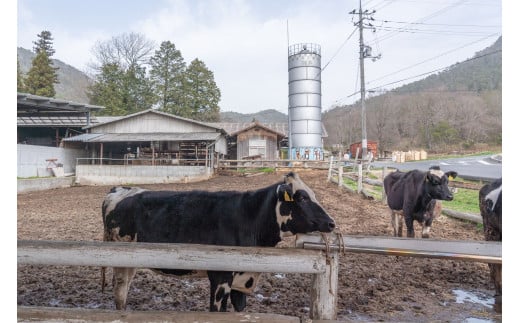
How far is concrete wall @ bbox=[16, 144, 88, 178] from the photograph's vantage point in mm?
16391

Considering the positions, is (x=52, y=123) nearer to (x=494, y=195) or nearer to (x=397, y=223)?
(x=397, y=223)

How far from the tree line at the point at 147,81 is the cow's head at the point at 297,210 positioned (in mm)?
38895

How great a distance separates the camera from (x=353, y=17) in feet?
80.9

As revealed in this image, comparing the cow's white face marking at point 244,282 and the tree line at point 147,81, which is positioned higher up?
the tree line at point 147,81

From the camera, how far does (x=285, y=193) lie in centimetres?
265

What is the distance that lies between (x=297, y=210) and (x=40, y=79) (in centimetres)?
3813

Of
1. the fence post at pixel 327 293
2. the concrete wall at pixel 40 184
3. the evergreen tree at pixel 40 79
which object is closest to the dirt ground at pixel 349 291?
the fence post at pixel 327 293

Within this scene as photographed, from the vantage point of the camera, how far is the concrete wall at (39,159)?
16.4 m

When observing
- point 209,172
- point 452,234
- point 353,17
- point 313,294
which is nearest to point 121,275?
point 313,294

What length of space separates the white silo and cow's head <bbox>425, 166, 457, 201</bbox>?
2644cm

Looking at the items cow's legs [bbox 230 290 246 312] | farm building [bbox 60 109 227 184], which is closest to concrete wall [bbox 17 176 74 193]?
farm building [bbox 60 109 227 184]

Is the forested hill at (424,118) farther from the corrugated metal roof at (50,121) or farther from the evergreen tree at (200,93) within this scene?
the corrugated metal roof at (50,121)
